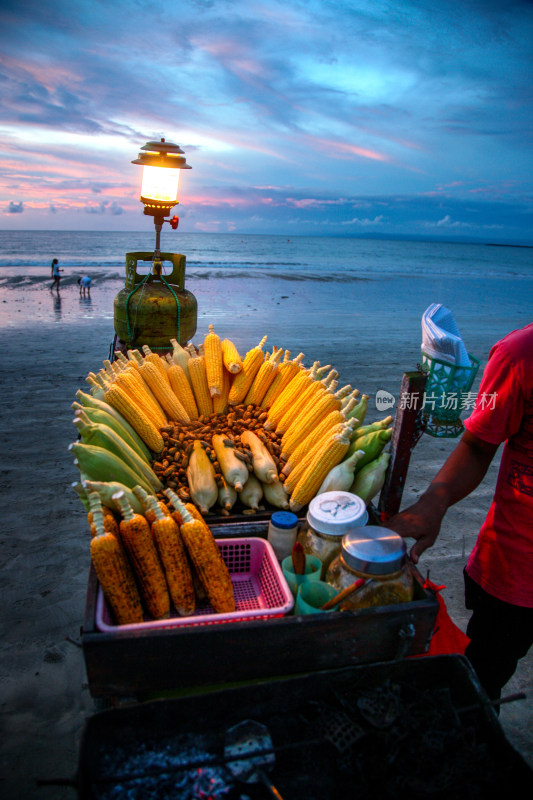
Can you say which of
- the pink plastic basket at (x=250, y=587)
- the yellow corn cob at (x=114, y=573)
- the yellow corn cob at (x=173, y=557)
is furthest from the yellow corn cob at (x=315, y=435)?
the yellow corn cob at (x=114, y=573)

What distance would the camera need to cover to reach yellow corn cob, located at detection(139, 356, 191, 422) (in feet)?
11.9

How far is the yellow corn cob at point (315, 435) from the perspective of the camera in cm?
300

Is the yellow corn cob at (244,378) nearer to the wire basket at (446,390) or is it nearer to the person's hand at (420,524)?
the person's hand at (420,524)

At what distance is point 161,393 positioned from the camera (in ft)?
11.9

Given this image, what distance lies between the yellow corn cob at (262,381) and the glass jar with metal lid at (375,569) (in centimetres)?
217

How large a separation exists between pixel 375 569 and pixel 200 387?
246 cm

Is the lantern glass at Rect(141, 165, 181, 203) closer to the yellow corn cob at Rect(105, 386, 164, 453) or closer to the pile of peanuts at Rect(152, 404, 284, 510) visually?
the pile of peanuts at Rect(152, 404, 284, 510)

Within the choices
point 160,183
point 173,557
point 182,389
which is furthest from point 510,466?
point 160,183

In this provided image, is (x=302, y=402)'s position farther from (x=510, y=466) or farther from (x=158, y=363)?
(x=510, y=466)

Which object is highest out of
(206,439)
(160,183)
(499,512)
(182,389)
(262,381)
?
(160,183)

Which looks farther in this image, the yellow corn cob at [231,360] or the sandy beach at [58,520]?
the yellow corn cob at [231,360]

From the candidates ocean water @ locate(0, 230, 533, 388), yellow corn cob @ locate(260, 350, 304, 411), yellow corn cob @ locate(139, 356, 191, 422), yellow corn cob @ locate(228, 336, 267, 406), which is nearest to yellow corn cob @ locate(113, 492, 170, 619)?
yellow corn cob @ locate(139, 356, 191, 422)

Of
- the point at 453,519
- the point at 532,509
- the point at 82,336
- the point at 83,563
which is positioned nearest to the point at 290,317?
the point at 82,336

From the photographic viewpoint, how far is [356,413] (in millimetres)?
3320
